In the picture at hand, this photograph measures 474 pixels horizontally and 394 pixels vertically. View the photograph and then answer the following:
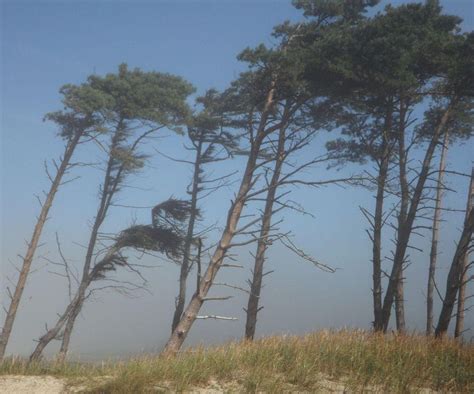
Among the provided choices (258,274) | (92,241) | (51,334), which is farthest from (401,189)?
(51,334)

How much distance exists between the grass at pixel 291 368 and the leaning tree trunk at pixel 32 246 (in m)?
6.23

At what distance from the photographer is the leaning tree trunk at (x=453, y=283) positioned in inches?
425

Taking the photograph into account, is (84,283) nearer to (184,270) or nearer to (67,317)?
→ (67,317)

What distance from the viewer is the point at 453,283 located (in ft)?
36.1

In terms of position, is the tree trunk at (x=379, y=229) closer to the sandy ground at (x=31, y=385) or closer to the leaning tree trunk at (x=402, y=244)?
the leaning tree trunk at (x=402, y=244)

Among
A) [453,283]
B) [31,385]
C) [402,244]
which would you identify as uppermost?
[402,244]

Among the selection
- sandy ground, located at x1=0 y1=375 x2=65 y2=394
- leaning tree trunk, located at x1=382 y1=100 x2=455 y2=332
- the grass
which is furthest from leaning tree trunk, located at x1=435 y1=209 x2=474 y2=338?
sandy ground, located at x1=0 y1=375 x2=65 y2=394

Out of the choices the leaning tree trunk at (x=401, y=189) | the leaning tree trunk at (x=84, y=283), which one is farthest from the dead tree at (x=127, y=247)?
the leaning tree trunk at (x=401, y=189)

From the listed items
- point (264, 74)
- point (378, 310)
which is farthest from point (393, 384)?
point (264, 74)

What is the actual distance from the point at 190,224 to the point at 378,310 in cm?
801

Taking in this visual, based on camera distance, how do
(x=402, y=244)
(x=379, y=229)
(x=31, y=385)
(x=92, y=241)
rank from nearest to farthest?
(x=31, y=385) → (x=402, y=244) → (x=379, y=229) → (x=92, y=241)

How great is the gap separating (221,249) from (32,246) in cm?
737

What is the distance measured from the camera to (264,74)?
11.4 meters

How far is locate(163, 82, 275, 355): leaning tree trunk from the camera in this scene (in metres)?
10.2
